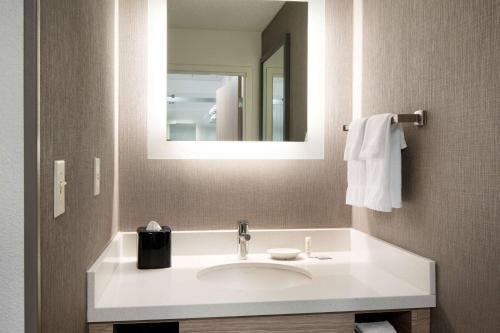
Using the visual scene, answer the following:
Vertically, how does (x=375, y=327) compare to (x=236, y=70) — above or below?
below

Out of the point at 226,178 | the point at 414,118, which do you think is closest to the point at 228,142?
the point at 226,178

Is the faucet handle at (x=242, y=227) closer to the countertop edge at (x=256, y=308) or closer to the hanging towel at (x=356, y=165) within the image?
the hanging towel at (x=356, y=165)

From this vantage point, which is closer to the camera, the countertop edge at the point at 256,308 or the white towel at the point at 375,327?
the countertop edge at the point at 256,308

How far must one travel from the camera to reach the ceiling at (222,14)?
183cm

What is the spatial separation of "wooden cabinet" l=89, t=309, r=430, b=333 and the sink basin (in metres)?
0.32

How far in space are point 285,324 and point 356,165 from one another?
25.1 inches

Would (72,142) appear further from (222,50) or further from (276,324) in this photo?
(222,50)

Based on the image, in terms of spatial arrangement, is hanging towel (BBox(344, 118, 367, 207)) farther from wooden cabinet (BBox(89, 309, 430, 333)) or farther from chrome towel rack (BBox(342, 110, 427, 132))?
wooden cabinet (BBox(89, 309, 430, 333))

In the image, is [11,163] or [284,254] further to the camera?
[284,254]

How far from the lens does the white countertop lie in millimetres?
1231

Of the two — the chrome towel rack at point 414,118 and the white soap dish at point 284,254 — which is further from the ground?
the chrome towel rack at point 414,118

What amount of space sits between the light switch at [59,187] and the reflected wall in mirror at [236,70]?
0.91 m

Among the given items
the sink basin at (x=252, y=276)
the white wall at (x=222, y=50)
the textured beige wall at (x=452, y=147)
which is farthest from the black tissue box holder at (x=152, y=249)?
the textured beige wall at (x=452, y=147)

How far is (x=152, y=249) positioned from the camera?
1598 mm
